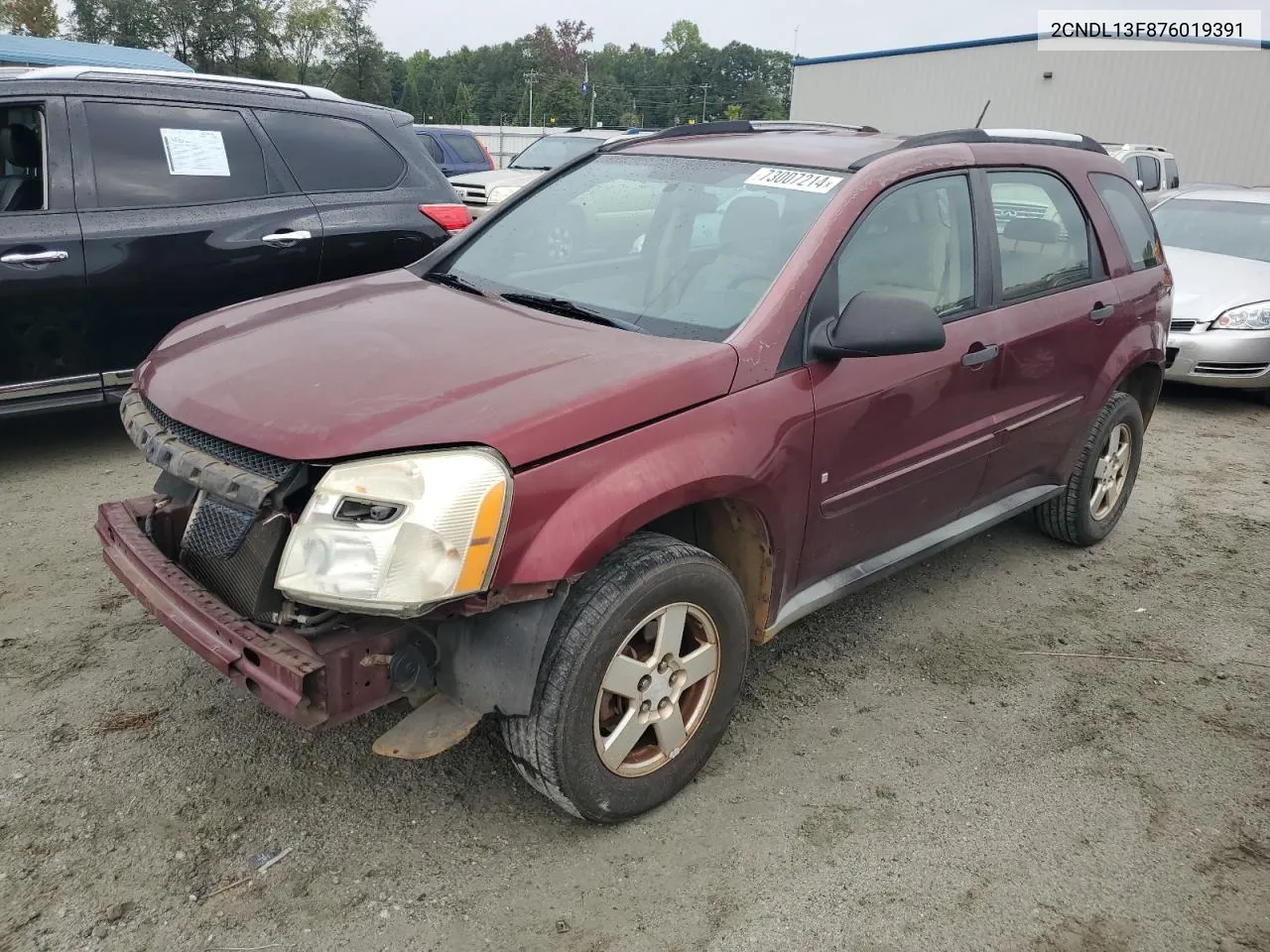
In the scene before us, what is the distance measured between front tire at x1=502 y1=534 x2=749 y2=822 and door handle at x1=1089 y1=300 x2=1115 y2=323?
220 centimetres

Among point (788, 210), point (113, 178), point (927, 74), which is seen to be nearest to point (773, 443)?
point (788, 210)

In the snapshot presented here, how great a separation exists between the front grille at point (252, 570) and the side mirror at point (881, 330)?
155 cm

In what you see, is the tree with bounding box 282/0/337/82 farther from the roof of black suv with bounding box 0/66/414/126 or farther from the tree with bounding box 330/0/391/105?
the roof of black suv with bounding box 0/66/414/126

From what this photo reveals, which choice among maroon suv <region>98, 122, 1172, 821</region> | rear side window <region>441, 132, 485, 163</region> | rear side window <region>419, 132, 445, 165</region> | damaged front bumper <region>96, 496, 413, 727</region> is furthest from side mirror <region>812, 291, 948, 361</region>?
rear side window <region>441, 132, 485, 163</region>

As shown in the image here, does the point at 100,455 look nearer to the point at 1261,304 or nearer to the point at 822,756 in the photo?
the point at 822,756

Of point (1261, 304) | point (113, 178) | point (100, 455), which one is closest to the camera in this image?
point (113, 178)

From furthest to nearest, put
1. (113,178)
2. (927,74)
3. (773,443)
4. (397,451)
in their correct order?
1. (927,74)
2. (113,178)
3. (773,443)
4. (397,451)

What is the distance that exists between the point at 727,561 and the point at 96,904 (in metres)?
1.83

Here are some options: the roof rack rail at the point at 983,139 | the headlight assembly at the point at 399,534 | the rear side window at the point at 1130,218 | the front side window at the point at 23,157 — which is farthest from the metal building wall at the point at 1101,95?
the headlight assembly at the point at 399,534

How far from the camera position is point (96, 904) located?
2.33m

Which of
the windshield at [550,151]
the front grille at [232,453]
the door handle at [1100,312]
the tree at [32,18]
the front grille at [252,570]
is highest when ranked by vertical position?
the tree at [32,18]

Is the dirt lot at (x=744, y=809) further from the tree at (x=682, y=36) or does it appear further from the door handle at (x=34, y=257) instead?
the tree at (x=682, y=36)

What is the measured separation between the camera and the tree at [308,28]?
56.8m

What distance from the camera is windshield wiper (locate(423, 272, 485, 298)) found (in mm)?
3316
